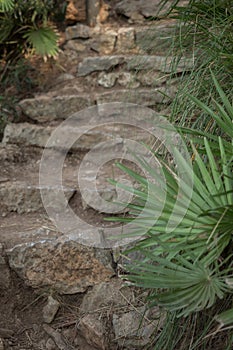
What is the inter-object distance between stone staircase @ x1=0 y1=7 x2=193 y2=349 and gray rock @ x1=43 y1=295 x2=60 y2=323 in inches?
2.8

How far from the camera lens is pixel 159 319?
2.54 m

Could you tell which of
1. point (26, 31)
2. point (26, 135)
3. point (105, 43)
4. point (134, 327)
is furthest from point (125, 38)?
point (134, 327)

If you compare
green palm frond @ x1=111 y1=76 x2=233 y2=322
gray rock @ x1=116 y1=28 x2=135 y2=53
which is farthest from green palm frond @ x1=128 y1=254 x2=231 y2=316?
gray rock @ x1=116 y1=28 x2=135 y2=53

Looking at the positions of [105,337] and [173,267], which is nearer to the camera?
[173,267]

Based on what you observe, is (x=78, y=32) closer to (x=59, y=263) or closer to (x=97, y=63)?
(x=97, y=63)

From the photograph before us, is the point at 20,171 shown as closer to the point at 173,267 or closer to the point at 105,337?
the point at 105,337

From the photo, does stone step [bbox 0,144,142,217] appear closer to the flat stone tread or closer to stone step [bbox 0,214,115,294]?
the flat stone tread

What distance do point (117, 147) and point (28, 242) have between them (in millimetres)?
1066

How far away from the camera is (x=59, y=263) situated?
3070 mm

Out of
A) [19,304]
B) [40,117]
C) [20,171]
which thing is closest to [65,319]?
[19,304]

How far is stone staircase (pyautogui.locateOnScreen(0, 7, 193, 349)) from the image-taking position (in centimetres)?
307

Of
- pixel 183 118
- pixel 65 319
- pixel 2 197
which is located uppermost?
pixel 183 118

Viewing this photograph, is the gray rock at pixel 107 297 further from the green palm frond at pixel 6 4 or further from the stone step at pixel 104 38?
the stone step at pixel 104 38

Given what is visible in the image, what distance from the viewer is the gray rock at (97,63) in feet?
14.7
